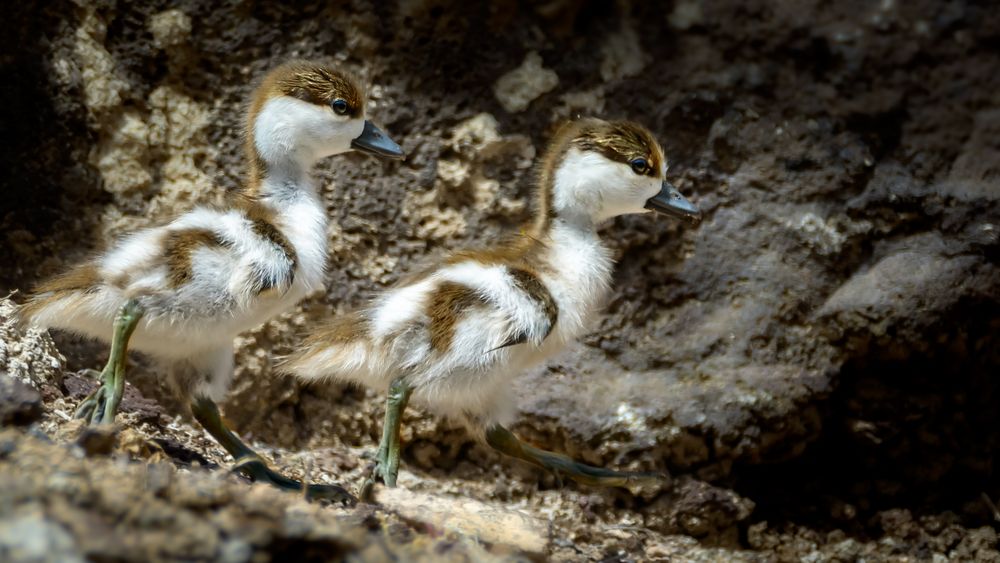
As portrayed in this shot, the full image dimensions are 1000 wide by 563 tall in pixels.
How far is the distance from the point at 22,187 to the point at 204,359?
3.42 feet

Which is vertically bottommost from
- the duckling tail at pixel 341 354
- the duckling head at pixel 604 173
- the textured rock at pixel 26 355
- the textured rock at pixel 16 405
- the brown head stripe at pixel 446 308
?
the textured rock at pixel 16 405

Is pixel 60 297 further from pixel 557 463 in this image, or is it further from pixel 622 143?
pixel 622 143

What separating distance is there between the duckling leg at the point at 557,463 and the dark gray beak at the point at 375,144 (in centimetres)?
94

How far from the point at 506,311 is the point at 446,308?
0.17m

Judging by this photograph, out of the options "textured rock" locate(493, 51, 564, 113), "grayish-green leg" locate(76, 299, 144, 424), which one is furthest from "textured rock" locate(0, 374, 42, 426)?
"textured rock" locate(493, 51, 564, 113)

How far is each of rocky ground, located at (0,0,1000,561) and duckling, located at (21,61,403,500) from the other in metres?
0.45

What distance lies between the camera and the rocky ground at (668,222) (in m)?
3.85

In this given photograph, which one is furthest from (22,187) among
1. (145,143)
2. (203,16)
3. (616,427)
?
(616,427)

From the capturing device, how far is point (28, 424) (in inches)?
98.7

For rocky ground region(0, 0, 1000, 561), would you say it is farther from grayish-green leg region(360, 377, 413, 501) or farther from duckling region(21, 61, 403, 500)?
grayish-green leg region(360, 377, 413, 501)

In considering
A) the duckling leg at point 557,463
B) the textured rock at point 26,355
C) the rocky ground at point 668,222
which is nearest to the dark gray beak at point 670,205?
the rocky ground at point 668,222

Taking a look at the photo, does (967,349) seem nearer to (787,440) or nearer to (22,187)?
(787,440)

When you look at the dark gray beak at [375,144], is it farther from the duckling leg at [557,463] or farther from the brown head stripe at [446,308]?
the duckling leg at [557,463]

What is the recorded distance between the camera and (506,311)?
3188 millimetres
